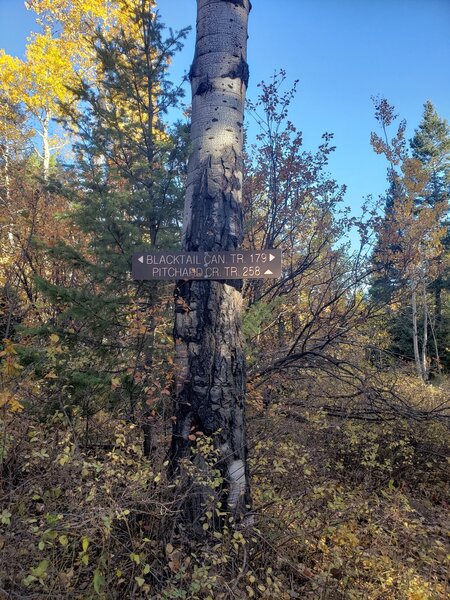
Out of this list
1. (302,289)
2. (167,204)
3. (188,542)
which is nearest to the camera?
(188,542)

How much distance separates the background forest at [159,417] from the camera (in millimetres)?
2139

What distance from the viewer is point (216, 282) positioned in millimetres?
2535

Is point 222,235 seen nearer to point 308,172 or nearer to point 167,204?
point 167,204

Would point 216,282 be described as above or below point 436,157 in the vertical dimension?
below

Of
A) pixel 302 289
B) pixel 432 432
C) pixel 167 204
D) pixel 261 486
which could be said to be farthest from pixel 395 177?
pixel 261 486

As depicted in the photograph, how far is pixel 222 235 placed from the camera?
2.59m

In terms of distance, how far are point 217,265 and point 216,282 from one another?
0.12 m

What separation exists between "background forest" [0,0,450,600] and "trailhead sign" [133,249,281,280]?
594mm

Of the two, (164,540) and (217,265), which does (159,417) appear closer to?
(164,540)

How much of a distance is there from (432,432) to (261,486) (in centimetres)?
322

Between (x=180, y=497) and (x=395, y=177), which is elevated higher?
(x=395, y=177)

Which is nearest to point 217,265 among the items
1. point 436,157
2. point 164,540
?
point 164,540

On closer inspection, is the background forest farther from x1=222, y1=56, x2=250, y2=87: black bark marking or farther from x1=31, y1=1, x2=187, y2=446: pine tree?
x1=222, y1=56, x2=250, y2=87: black bark marking

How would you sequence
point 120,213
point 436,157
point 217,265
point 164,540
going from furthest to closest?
point 436,157, point 120,213, point 217,265, point 164,540
